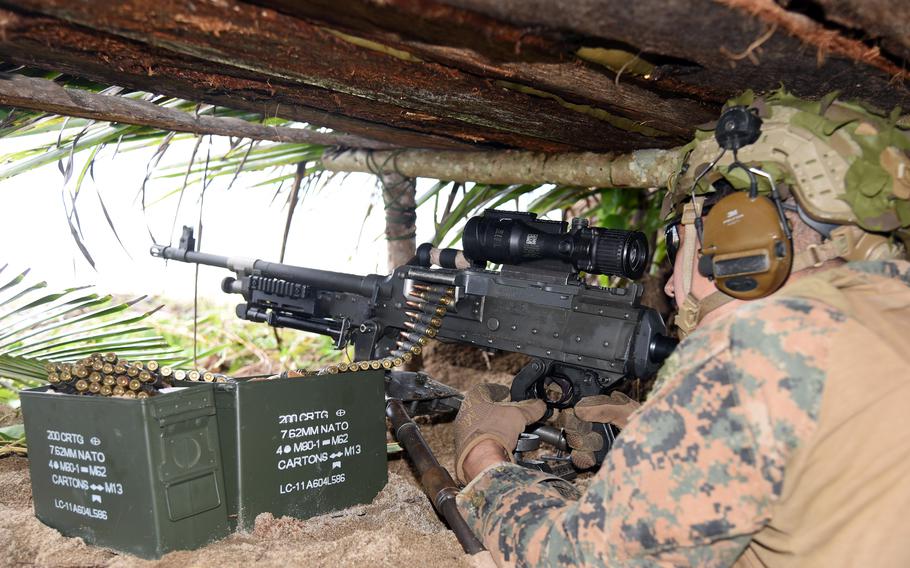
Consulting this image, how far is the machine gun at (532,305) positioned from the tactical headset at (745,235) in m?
1.13

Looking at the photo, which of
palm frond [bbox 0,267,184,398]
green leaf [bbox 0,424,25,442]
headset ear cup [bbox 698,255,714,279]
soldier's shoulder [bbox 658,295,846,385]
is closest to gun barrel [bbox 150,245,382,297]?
palm frond [bbox 0,267,184,398]

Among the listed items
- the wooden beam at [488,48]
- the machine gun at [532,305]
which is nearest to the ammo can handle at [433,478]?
the machine gun at [532,305]

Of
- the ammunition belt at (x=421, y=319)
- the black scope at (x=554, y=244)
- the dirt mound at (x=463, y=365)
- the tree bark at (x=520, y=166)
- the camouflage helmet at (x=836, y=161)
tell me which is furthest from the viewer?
the dirt mound at (x=463, y=365)

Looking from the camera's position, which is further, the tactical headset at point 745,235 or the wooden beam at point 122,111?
the wooden beam at point 122,111

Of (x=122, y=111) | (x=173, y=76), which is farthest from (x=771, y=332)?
(x=122, y=111)

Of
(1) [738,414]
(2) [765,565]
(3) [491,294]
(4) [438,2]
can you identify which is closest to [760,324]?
(1) [738,414]

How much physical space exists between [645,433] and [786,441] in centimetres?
35

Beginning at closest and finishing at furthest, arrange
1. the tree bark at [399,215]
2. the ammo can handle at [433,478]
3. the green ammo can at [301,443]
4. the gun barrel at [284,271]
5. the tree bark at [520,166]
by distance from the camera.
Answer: the ammo can handle at [433,478] → the green ammo can at [301,443] → the tree bark at [520,166] → the gun barrel at [284,271] → the tree bark at [399,215]

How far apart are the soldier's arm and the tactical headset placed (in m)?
0.29

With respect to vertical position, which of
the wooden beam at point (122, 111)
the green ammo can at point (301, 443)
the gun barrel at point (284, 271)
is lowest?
the green ammo can at point (301, 443)

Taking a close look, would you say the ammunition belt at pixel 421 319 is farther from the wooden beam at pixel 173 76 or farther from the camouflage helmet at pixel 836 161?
the camouflage helmet at pixel 836 161

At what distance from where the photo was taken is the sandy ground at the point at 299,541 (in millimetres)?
Answer: 2561

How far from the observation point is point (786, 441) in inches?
72.3

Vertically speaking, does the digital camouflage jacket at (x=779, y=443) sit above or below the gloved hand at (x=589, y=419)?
above
